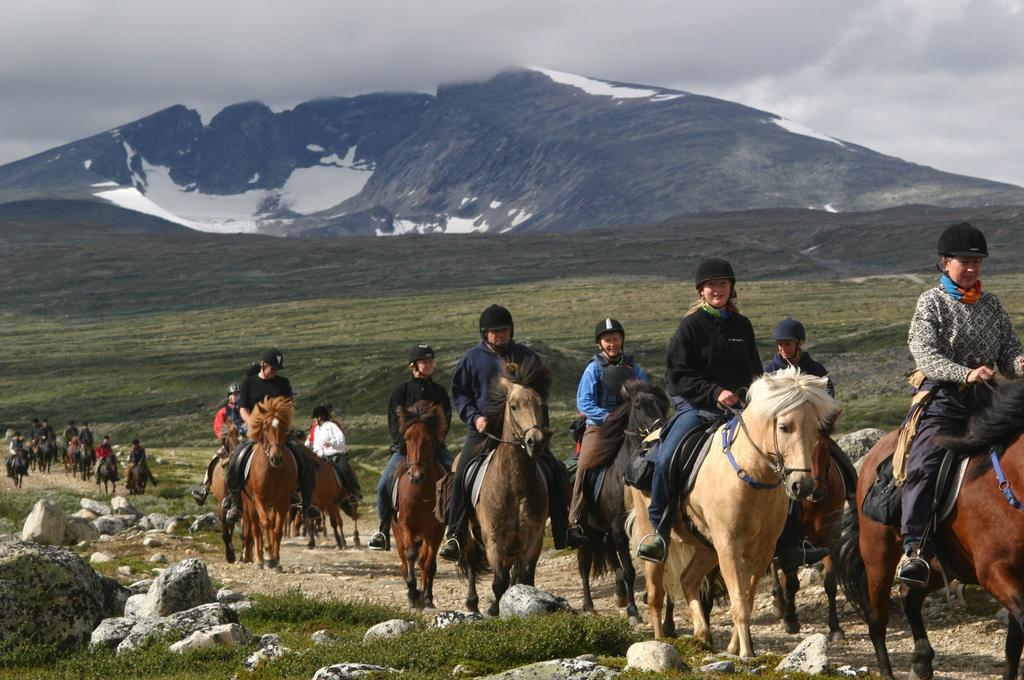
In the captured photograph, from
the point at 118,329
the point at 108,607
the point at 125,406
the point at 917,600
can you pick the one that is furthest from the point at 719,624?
the point at 118,329

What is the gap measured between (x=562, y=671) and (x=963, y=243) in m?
4.25

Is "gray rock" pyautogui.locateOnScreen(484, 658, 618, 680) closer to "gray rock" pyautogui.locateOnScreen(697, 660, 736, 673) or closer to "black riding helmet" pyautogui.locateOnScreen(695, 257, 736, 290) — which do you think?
"gray rock" pyautogui.locateOnScreen(697, 660, 736, 673)

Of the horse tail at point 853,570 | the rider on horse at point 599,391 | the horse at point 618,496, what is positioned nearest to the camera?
the horse tail at point 853,570

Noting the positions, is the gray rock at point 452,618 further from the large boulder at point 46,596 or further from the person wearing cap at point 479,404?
the large boulder at point 46,596

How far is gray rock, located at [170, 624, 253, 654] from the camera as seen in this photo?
11.1 meters

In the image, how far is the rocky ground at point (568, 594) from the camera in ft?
37.7

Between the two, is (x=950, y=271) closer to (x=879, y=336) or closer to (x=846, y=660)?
(x=846, y=660)

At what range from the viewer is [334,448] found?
2497cm

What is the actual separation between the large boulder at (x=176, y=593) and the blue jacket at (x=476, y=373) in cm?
332

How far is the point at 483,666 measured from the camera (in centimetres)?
984

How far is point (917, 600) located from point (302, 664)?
4801 mm

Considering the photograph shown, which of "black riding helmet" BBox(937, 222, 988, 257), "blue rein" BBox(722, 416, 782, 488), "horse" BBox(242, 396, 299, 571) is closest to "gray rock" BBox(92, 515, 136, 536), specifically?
"horse" BBox(242, 396, 299, 571)

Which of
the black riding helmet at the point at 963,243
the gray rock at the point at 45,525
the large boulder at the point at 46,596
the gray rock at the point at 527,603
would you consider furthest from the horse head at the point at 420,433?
the gray rock at the point at 45,525

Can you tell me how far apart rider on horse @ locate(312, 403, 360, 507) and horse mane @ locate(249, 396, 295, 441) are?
4.91 meters
